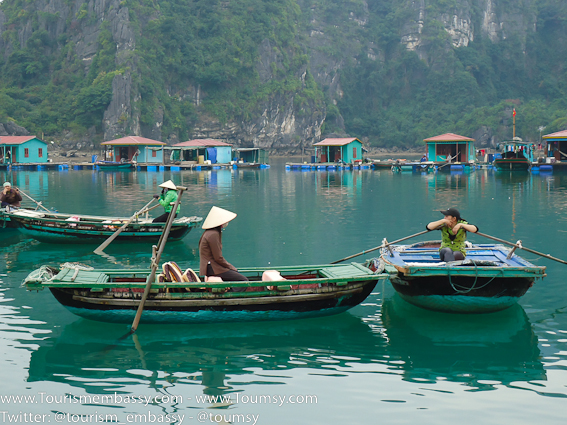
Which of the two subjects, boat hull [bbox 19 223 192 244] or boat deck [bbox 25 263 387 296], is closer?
boat deck [bbox 25 263 387 296]

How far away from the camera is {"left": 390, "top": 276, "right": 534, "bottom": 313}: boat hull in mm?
9227

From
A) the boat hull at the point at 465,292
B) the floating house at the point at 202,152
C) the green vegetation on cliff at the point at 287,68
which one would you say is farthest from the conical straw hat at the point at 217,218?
the green vegetation on cliff at the point at 287,68

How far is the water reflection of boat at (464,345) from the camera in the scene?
7.66 m

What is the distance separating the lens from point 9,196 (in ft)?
59.0

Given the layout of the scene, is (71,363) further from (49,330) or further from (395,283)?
(395,283)

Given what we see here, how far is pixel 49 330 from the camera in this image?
9328mm

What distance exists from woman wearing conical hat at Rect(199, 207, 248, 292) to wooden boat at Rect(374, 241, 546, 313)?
253 centimetres

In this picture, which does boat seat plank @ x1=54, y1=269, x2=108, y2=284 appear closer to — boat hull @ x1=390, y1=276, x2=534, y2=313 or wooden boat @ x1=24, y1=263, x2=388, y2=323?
wooden boat @ x1=24, y1=263, x2=388, y2=323

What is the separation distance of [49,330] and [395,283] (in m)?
5.60

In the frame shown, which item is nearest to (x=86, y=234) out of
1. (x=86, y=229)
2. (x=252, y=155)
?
(x=86, y=229)

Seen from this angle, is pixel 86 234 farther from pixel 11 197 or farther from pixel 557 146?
pixel 557 146

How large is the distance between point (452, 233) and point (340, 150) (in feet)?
154

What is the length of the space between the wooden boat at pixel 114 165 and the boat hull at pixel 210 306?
5004 centimetres

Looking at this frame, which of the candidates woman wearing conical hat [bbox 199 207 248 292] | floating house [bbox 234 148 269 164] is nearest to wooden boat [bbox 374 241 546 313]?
woman wearing conical hat [bbox 199 207 248 292]
